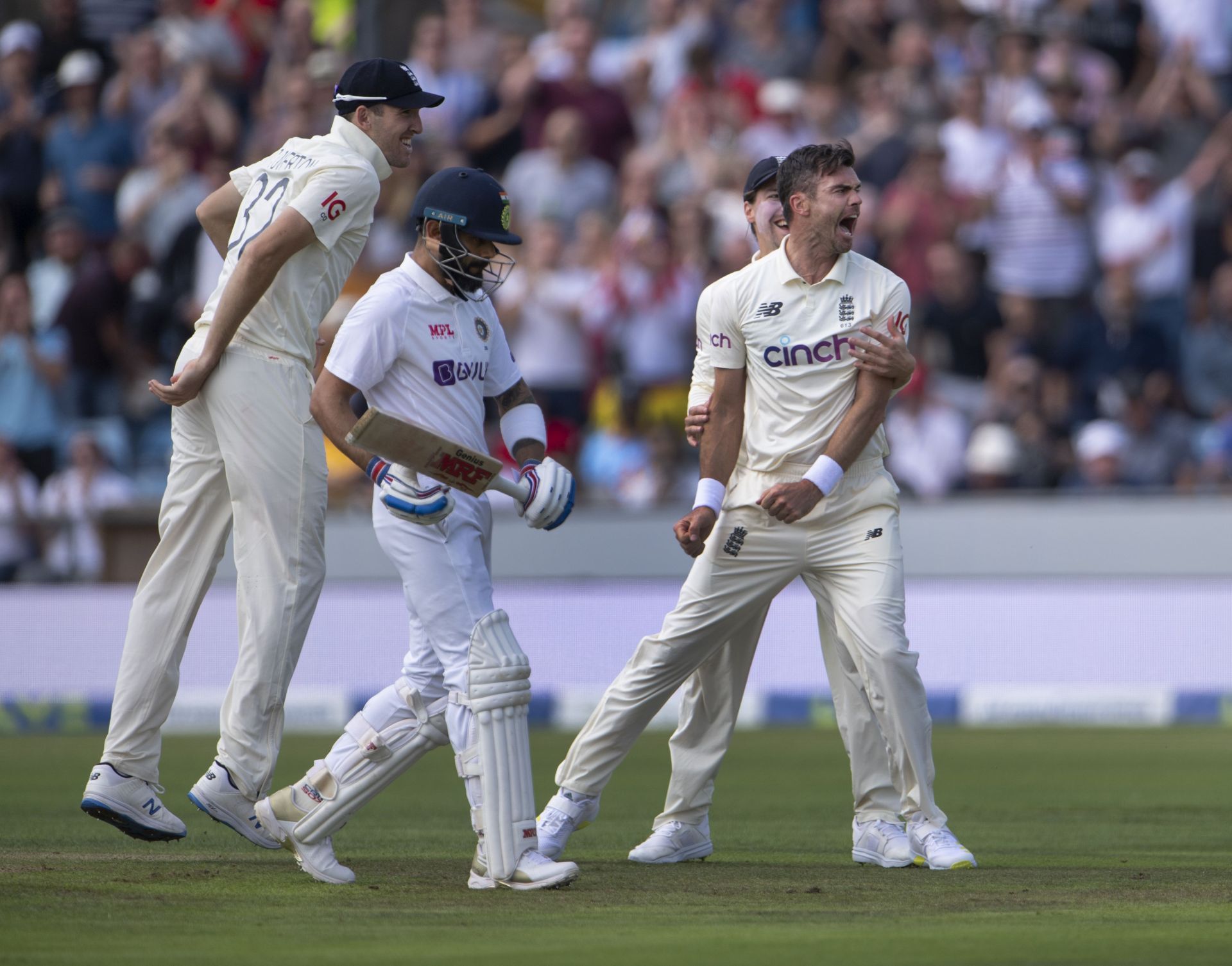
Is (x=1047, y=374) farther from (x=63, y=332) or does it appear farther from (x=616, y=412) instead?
(x=63, y=332)

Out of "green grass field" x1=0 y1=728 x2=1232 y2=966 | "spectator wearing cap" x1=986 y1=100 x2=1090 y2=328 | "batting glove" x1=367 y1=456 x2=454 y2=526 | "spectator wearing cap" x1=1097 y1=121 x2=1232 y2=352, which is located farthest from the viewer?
"spectator wearing cap" x1=986 y1=100 x2=1090 y2=328

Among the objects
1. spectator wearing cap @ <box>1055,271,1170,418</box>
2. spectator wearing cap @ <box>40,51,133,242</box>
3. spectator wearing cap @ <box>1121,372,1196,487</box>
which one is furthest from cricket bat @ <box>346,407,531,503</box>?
spectator wearing cap @ <box>40,51,133,242</box>

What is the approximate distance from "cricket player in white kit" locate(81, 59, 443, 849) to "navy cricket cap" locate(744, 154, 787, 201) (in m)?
1.31

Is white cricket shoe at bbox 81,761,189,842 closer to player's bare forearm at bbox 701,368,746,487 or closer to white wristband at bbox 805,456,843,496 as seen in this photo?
player's bare forearm at bbox 701,368,746,487

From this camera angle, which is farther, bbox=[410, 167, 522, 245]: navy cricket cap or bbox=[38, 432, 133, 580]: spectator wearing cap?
bbox=[38, 432, 133, 580]: spectator wearing cap

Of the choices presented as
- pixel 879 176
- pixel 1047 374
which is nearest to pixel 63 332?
pixel 879 176

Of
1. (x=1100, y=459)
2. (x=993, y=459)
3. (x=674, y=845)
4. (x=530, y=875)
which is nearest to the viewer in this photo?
(x=530, y=875)

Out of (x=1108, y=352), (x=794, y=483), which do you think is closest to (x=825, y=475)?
(x=794, y=483)

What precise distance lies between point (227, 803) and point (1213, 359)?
31.5 feet

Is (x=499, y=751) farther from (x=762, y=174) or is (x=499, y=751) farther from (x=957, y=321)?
(x=957, y=321)

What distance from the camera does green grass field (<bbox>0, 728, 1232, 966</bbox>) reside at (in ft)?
15.2

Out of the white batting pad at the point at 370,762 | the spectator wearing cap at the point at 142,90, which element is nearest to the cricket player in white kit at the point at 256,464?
the white batting pad at the point at 370,762

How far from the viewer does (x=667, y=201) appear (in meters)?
15.1

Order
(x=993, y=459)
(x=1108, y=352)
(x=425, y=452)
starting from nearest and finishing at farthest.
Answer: (x=425, y=452), (x=993, y=459), (x=1108, y=352)
